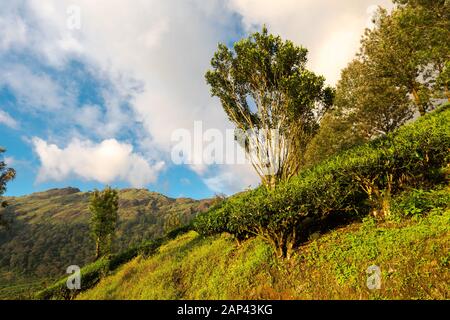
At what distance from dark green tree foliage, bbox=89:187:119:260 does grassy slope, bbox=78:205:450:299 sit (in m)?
27.7

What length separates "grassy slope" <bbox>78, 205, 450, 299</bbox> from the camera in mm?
7809

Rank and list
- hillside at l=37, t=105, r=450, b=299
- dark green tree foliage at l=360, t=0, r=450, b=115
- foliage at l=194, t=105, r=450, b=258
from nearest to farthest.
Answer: hillside at l=37, t=105, r=450, b=299
foliage at l=194, t=105, r=450, b=258
dark green tree foliage at l=360, t=0, r=450, b=115

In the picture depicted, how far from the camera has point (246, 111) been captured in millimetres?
20828

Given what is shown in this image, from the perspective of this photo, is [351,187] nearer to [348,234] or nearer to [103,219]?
[348,234]

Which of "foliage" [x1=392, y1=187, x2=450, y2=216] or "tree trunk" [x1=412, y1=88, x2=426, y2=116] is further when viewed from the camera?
"tree trunk" [x1=412, y1=88, x2=426, y2=116]

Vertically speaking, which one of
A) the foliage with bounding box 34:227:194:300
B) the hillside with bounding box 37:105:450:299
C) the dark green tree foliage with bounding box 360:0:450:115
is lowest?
the foliage with bounding box 34:227:194:300

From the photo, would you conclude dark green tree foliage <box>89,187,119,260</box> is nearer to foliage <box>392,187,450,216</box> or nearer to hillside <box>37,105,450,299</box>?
hillside <box>37,105,450,299</box>

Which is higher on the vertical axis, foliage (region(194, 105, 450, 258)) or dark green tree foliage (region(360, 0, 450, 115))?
dark green tree foliage (region(360, 0, 450, 115))

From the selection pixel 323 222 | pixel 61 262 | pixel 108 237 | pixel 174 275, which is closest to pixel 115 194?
pixel 108 237

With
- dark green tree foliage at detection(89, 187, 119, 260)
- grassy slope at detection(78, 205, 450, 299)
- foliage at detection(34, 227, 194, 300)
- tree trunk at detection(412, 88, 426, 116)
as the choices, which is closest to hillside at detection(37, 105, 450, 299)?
grassy slope at detection(78, 205, 450, 299)

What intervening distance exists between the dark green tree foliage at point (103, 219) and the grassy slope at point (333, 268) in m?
27.7

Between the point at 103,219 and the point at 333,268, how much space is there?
40.3 metres

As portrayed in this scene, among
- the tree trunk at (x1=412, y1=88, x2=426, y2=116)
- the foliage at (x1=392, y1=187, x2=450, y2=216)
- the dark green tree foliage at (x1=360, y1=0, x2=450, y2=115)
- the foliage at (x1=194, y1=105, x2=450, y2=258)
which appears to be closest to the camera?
the foliage at (x1=392, y1=187, x2=450, y2=216)
